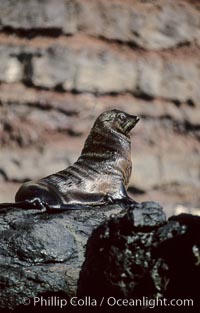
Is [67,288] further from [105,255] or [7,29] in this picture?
[7,29]

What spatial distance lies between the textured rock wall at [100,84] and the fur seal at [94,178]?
1.32 metres

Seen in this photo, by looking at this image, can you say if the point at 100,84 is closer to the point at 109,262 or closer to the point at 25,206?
the point at 25,206

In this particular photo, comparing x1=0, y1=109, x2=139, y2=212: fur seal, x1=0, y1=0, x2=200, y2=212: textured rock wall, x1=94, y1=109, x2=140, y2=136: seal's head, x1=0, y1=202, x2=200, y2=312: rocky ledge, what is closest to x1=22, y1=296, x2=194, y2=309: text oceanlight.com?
x1=0, y1=202, x2=200, y2=312: rocky ledge

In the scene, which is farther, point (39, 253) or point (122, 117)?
point (122, 117)

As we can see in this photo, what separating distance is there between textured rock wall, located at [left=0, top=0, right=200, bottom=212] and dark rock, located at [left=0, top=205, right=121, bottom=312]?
1.66 m

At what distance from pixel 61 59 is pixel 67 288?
2.11m

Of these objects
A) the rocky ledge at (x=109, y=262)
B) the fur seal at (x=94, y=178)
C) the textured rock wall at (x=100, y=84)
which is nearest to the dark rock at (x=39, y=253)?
the rocky ledge at (x=109, y=262)

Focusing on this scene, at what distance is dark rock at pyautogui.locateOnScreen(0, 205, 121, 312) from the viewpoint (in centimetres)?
228

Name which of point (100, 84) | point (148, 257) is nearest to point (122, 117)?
point (148, 257)

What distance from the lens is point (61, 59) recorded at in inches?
167

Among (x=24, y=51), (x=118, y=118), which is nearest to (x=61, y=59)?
(x=24, y=51)

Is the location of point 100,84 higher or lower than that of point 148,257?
higher

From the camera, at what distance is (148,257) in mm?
2109

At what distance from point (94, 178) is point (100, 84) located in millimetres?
1588
